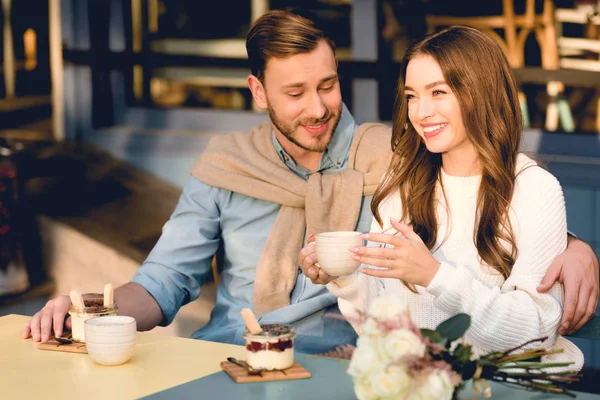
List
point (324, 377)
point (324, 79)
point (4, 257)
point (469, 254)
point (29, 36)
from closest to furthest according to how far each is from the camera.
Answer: point (324, 377), point (469, 254), point (324, 79), point (4, 257), point (29, 36)

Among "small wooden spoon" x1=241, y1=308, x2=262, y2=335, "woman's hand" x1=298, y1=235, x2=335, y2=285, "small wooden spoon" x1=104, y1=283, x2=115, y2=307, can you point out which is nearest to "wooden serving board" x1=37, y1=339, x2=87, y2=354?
"small wooden spoon" x1=104, y1=283, x2=115, y2=307

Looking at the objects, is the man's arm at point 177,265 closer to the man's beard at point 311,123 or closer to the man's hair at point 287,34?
the man's beard at point 311,123

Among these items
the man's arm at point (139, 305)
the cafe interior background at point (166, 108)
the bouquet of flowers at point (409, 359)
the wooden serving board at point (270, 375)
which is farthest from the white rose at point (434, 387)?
the cafe interior background at point (166, 108)

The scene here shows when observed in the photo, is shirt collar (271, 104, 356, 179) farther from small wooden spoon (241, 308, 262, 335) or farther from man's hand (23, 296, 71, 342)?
small wooden spoon (241, 308, 262, 335)

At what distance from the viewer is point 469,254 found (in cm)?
247

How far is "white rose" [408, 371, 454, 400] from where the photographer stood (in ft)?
5.06

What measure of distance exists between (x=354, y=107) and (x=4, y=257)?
200cm

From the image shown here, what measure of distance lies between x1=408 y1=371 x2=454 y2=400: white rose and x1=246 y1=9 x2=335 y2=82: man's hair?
159 centimetres

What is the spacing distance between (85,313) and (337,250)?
64cm

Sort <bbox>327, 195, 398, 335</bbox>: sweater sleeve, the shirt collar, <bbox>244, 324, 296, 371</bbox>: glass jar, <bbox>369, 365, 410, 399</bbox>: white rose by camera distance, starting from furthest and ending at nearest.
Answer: the shirt collar < <bbox>327, 195, 398, 335</bbox>: sweater sleeve < <bbox>244, 324, 296, 371</bbox>: glass jar < <bbox>369, 365, 410, 399</bbox>: white rose

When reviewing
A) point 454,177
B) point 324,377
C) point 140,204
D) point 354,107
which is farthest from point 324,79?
point 140,204

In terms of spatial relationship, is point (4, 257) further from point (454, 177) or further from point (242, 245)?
point (454, 177)

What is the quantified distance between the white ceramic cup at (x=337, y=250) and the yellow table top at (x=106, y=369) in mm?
290

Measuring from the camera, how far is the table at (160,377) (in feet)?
6.30
